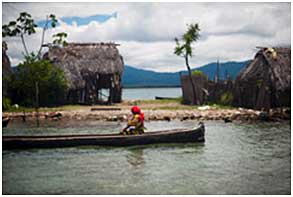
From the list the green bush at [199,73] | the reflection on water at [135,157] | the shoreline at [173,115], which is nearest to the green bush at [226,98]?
the green bush at [199,73]

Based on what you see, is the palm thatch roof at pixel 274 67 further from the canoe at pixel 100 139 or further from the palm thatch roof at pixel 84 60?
the canoe at pixel 100 139

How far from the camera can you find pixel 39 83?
14.7 m

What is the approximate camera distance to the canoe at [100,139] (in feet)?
Result: 27.1

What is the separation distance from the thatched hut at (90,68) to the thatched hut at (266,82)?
Answer: 15.3ft

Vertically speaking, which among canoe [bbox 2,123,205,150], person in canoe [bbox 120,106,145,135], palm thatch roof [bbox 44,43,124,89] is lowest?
canoe [bbox 2,123,205,150]

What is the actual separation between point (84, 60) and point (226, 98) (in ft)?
16.3

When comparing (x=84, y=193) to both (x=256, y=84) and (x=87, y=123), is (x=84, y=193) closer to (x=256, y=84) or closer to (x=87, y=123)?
(x=87, y=123)

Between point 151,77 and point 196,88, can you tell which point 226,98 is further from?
point 151,77

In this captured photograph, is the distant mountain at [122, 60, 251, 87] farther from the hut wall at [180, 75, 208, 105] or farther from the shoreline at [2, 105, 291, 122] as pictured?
the shoreline at [2, 105, 291, 122]

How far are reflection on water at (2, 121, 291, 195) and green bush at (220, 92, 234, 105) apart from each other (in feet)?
17.8

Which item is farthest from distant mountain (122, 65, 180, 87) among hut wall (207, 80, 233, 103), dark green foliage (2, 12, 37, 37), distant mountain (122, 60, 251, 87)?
dark green foliage (2, 12, 37, 37)

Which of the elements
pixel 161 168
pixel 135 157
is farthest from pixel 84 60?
pixel 161 168

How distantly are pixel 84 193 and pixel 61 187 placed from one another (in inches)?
13.3

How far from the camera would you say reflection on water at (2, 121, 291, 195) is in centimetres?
589
